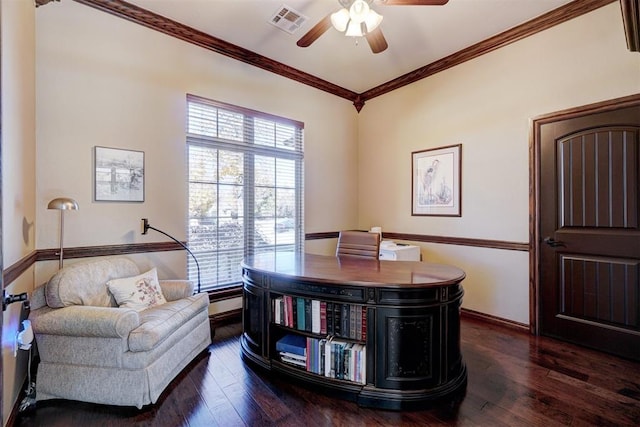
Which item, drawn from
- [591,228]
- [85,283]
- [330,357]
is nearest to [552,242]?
[591,228]

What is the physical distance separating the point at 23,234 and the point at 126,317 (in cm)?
98

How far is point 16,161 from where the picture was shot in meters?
2.03

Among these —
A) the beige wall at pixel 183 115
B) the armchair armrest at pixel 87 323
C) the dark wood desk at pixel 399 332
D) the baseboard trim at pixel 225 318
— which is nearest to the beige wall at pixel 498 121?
the beige wall at pixel 183 115

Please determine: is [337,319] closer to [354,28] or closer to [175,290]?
[175,290]

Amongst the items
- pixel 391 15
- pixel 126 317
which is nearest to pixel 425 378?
pixel 126 317

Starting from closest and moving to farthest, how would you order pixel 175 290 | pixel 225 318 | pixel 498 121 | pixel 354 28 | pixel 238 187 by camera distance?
pixel 354 28, pixel 175 290, pixel 498 121, pixel 225 318, pixel 238 187

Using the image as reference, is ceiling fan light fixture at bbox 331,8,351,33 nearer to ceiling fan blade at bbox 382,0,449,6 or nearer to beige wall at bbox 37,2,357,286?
ceiling fan blade at bbox 382,0,449,6

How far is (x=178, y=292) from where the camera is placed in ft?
9.28

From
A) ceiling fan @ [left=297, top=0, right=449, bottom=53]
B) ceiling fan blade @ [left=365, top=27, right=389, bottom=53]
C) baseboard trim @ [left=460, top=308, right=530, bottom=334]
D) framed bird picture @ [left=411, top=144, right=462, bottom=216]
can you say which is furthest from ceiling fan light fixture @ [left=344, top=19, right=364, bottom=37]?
baseboard trim @ [left=460, top=308, right=530, bottom=334]

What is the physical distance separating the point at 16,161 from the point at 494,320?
14.7ft

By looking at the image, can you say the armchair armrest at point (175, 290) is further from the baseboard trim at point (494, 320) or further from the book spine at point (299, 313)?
the baseboard trim at point (494, 320)

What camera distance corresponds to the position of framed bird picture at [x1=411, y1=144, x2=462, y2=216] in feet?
12.7

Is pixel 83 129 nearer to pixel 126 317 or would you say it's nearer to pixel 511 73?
pixel 126 317

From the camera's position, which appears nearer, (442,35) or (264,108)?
(442,35)
